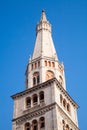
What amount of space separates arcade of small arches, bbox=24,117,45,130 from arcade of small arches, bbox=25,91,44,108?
10.0 ft

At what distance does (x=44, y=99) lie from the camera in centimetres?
6494

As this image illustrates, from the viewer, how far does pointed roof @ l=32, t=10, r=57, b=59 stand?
74062 mm

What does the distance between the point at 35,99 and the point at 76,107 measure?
8075 mm

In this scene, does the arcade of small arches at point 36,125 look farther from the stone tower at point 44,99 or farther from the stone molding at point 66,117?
the stone molding at point 66,117

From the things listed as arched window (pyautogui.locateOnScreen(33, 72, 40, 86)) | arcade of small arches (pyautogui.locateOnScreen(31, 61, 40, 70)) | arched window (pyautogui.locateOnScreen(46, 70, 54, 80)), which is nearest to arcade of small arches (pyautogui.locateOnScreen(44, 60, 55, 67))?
arcade of small arches (pyautogui.locateOnScreen(31, 61, 40, 70))

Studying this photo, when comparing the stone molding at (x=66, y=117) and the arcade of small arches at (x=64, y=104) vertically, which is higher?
the arcade of small arches at (x=64, y=104)

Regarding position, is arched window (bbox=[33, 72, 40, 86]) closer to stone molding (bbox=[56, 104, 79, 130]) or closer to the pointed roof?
the pointed roof

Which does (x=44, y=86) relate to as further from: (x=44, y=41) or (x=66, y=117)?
(x=44, y=41)

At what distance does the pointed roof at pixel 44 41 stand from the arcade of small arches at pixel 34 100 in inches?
359

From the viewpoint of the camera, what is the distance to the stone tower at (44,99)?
62.8 metres

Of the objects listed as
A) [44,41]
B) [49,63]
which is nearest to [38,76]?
[49,63]

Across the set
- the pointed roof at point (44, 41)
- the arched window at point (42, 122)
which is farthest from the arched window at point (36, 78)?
the arched window at point (42, 122)


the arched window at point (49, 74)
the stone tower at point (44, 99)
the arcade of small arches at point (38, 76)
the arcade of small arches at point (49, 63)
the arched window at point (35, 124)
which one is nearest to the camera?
the stone tower at point (44, 99)

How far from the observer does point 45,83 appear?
218ft
